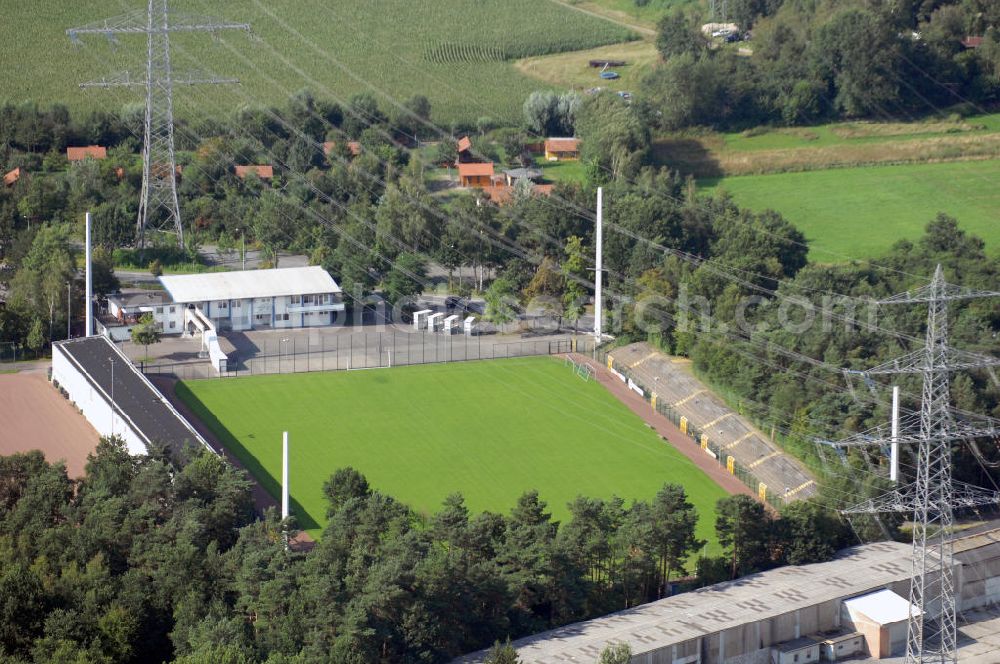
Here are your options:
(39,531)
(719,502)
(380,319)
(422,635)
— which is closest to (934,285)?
(719,502)

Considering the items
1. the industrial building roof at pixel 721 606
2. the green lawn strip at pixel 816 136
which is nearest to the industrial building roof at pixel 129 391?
the industrial building roof at pixel 721 606

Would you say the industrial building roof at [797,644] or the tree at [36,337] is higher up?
the tree at [36,337]

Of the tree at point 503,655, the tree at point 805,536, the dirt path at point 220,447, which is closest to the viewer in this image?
the tree at point 503,655

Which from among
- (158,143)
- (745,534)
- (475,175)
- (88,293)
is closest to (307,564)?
(745,534)

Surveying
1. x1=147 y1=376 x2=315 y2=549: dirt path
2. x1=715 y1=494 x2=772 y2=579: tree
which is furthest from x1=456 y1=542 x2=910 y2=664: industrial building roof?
x1=147 y1=376 x2=315 y2=549: dirt path

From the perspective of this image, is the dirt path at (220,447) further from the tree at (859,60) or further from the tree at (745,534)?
the tree at (859,60)

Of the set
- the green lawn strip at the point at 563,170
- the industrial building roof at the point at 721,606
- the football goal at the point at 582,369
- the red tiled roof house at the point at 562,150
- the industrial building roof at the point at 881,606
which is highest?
the red tiled roof house at the point at 562,150

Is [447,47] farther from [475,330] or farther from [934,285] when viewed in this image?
[934,285]

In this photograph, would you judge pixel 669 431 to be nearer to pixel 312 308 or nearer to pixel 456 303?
pixel 456 303
